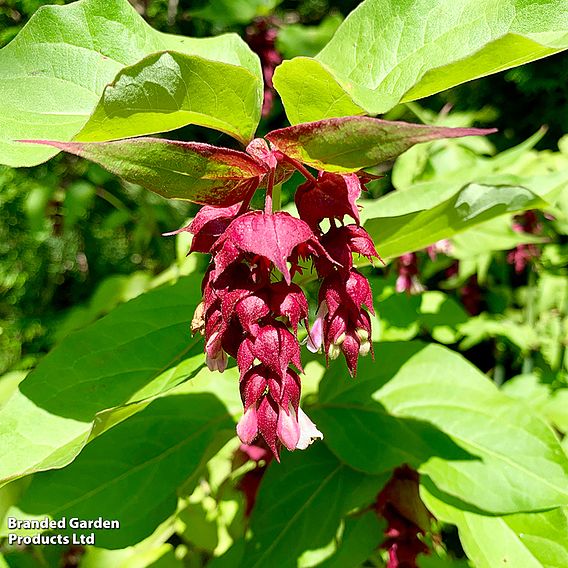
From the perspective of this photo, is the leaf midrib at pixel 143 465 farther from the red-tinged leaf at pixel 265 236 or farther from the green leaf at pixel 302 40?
the green leaf at pixel 302 40

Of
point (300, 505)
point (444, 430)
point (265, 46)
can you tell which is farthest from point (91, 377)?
point (265, 46)

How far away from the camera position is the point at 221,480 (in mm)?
1396

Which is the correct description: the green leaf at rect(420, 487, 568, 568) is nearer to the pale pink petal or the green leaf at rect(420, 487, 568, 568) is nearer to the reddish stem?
the pale pink petal

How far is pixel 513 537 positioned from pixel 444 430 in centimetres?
18

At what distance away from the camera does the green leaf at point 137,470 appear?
2.86 ft

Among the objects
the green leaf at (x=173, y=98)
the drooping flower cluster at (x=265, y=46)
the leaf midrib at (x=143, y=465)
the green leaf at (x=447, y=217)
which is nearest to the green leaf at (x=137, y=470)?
Result: the leaf midrib at (x=143, y=465)

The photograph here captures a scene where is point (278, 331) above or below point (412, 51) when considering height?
below

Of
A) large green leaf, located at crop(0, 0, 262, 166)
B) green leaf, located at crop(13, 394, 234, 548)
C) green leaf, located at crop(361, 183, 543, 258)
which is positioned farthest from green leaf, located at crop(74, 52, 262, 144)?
green leaf, located at crop(13, 394, 234, 548)

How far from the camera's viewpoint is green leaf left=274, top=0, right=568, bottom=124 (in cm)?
56

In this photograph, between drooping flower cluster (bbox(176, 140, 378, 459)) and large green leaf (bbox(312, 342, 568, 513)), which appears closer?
drooping flower cluster (bbox(176, 140, 378, 459))

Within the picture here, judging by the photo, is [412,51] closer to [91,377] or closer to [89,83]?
[89,83]

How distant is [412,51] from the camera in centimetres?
68

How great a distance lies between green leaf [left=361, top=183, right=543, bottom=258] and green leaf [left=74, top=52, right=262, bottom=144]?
250mm

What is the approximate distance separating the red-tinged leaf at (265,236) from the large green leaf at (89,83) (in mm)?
132
